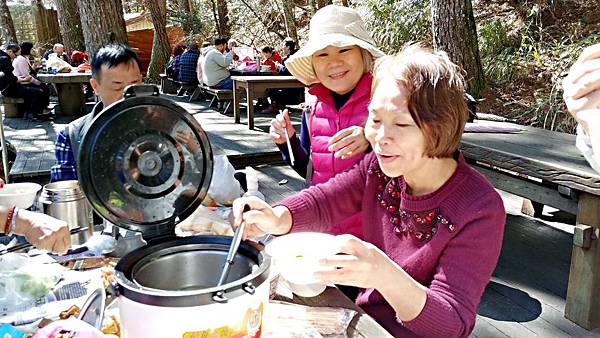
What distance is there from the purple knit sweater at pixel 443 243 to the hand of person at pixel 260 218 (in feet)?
0.12

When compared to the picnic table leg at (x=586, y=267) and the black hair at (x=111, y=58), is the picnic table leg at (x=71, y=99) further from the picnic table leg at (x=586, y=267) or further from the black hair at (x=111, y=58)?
the picnic table leg at (x=586, y=267)

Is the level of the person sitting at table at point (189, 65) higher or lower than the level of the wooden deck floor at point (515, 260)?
higher

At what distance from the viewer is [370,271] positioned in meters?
1.01

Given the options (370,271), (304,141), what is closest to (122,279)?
(370,271)

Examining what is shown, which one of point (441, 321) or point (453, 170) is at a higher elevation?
point (453, 170)

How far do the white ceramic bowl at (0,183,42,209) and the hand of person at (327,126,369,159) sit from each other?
3.38ft

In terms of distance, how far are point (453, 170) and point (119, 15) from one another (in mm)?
6498

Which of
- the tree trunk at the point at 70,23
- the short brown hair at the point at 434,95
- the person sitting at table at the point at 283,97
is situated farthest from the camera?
the tree trunk at the point at 70,23

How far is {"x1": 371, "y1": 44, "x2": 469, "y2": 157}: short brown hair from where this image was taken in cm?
120

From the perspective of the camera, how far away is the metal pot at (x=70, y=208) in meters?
1.68

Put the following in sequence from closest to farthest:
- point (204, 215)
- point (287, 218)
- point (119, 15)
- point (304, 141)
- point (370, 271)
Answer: point (370, 271) → point (287, 218) → point (204, 215) → point (304, 141) → point (119, 15)

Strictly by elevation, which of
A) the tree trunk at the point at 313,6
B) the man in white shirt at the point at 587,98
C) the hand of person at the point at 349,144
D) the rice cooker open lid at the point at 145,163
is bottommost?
the hand of person at the point at 349,144

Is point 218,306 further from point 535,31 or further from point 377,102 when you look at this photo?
point 535,31

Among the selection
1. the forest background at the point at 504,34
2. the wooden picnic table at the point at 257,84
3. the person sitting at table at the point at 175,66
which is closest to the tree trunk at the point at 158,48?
the person sitting at table at the point at 175,66
